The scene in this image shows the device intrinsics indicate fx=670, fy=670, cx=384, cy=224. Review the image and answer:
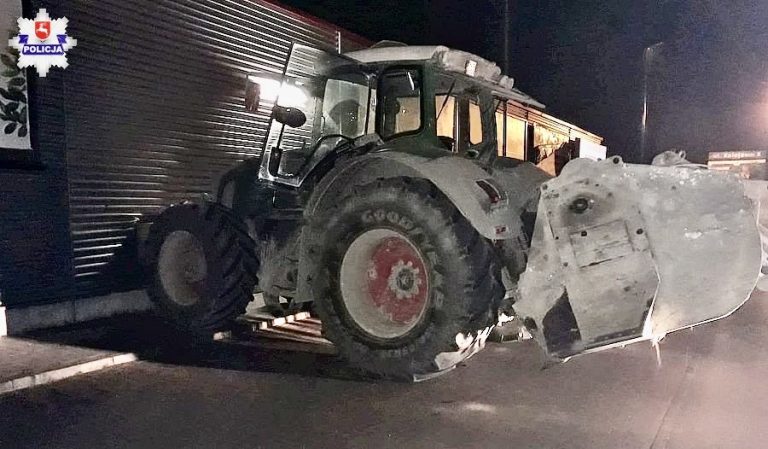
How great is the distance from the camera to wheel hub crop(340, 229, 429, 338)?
5.74 metres

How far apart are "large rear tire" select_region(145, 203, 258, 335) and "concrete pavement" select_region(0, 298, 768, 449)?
0.50 metres

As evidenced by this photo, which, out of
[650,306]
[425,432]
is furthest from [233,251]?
[650,306]

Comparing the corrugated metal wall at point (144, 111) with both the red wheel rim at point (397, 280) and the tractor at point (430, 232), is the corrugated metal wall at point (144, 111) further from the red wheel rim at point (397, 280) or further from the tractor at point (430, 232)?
the red wheel rim at point (397, 280)

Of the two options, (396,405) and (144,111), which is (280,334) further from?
(144,111)

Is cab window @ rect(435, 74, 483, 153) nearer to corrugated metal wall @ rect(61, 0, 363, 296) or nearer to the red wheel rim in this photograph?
the red wheel rim

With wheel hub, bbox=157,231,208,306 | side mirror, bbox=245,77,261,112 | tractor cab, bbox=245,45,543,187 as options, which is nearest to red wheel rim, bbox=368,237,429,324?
tractor cab, bbox=245,45,543,187

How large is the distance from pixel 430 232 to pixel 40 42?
17.1ft

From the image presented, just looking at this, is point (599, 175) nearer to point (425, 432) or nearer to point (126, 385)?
point (425, 432)

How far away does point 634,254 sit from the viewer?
4.67m

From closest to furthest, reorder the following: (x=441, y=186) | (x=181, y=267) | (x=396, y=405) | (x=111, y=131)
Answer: (x=396, y=405) → (x=441, y=186) → (x=181, y=267) → (x=111, y=131)

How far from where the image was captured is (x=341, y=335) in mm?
5875

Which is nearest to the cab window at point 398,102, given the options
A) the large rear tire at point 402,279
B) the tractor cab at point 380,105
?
the tractor cab at point 380,105

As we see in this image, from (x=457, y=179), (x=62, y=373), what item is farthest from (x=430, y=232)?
(x=62, y=373)

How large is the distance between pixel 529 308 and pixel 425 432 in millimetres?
1235
